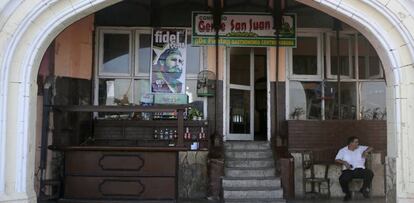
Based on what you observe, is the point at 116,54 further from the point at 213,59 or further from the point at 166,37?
the point at 213,59

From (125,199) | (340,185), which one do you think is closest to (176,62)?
(125,199)

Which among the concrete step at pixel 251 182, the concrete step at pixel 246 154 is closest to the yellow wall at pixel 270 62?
the concrete step at pixel 246 154

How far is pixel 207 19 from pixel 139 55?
5.84 ft

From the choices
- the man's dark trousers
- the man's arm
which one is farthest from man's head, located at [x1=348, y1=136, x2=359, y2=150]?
the man's dark trousers

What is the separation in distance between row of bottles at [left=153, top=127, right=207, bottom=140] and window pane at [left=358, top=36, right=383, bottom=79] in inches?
157

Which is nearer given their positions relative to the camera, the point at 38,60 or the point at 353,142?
the point at 38,60

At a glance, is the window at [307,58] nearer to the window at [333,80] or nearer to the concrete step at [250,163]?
the window at [333,80]

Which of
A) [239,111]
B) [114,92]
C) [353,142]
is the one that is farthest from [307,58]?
[114,92]

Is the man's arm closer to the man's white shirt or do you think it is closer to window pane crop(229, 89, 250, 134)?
the man's white shirt

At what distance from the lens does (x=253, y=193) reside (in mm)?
9836

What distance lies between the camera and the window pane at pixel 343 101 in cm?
1166

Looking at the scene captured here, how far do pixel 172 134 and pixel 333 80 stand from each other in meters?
3.94

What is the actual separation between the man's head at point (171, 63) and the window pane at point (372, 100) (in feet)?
14.0

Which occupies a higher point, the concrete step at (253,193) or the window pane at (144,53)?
the window pane at (144,53)
